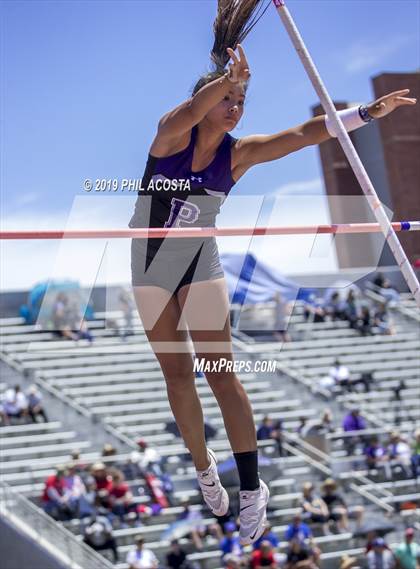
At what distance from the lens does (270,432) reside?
11844mm

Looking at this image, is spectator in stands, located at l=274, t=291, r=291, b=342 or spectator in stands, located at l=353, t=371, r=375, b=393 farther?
spectator in stands, located at l=353, t=371, r=375, b=393

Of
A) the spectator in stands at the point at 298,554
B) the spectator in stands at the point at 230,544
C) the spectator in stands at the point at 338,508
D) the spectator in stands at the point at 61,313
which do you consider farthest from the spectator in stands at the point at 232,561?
the spectator in stands at the point at 61,313

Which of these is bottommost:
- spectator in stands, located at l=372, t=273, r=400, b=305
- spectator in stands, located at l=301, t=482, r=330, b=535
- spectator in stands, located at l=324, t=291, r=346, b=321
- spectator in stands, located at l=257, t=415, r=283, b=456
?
spectator in stands, located at l=301, t=482, r=330, b=535

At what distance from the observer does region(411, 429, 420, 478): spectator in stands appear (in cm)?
1181

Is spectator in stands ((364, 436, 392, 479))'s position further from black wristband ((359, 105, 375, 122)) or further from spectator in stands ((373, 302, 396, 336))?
black wristband ((359, 105, 375, 122))

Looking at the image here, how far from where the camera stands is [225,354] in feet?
16.2

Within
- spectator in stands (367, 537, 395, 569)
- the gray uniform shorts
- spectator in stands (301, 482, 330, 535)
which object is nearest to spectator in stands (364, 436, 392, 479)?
spectator in stands (301, 482, 330, 535)

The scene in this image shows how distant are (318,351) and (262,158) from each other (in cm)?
956

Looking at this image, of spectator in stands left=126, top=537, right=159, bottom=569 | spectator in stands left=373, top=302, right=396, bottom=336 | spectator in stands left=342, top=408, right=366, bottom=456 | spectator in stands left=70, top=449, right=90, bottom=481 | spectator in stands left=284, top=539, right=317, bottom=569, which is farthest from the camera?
spectator in stands left=373, top=302, right=396, bottom=336

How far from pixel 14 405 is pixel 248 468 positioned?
23.4 ft

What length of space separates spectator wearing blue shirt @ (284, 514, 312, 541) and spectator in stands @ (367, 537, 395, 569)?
0.65m

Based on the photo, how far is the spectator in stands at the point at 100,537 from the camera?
33.2 feet

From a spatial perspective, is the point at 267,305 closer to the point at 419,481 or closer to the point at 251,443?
the point at 419,481

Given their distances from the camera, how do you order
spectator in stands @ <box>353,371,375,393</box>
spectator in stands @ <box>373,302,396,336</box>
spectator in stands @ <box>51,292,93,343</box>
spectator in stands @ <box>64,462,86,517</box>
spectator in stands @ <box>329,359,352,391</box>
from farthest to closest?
spectator in stands @ <box>373,302,396,336</box> → spectator in stands @ <box>353,371,375,393</box> → spectator in stands @ <box>329,359,352,391</box> → spectator in stands @ <box>64,462,86,517</box> → spectator in stands @ <box>51,292,93,343</box>
